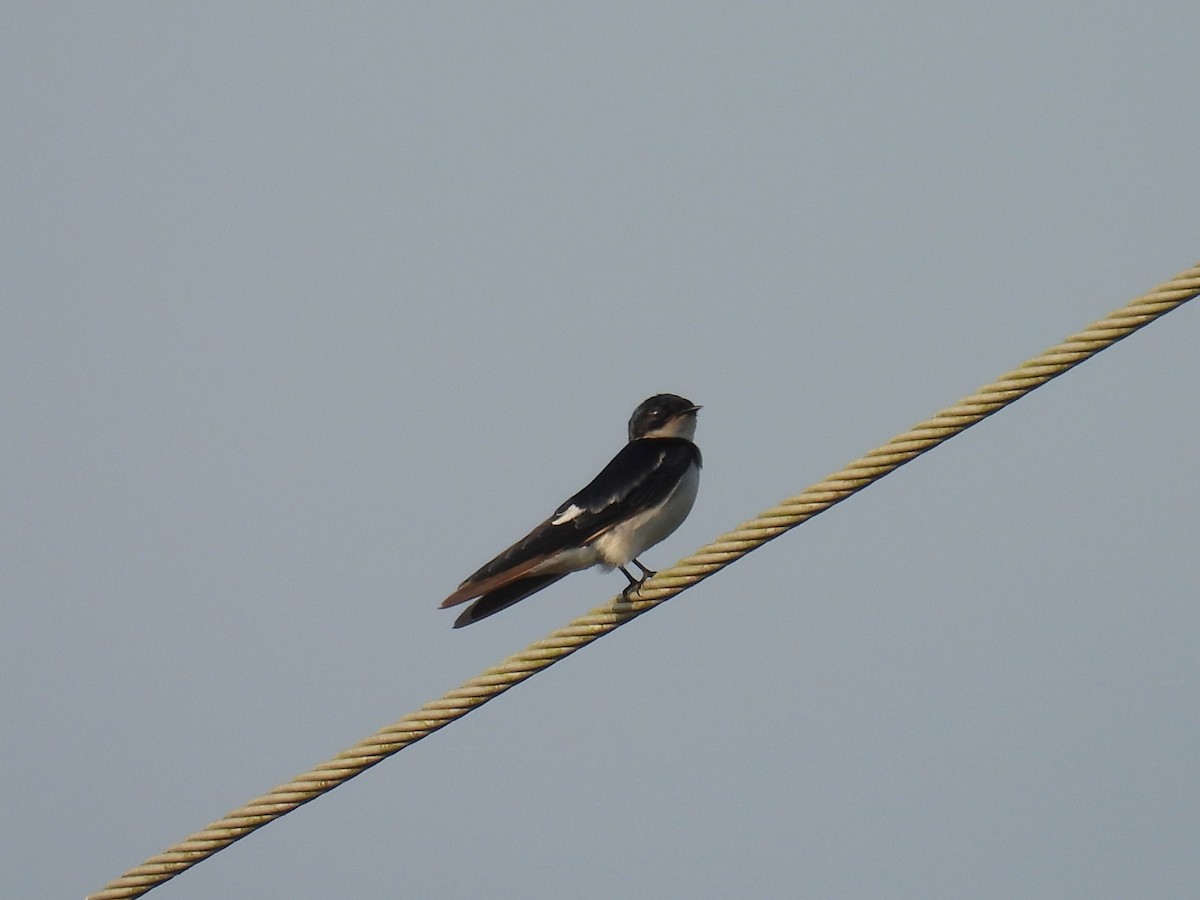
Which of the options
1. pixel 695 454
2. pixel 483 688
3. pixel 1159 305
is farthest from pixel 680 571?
Result: pixel 695 454

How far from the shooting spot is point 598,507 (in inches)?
335

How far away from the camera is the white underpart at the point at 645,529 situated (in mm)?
8492

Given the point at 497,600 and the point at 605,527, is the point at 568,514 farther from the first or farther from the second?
the point at 497,600

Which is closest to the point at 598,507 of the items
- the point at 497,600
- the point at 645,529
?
the point at 645,529

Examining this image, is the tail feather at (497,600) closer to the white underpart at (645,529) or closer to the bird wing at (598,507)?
the bird wing at (598,507)

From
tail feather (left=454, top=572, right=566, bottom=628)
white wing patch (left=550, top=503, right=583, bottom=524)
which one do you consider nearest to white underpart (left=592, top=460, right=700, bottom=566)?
white wing patch (left=550, top=503, right=583, bottom=524)

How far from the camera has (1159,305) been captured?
5578 mm

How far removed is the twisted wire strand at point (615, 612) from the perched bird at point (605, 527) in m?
1.45

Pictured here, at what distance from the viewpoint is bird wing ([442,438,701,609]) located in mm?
7914

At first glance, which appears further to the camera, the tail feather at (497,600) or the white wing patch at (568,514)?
the white wing patch at (568,514)

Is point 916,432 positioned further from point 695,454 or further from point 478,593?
point 695,454

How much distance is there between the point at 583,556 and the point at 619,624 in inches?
82.4

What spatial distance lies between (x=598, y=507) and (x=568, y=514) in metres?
0.13

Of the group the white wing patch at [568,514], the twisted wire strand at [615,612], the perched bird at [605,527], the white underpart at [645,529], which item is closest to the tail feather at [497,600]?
the perched bird at [605,527]
